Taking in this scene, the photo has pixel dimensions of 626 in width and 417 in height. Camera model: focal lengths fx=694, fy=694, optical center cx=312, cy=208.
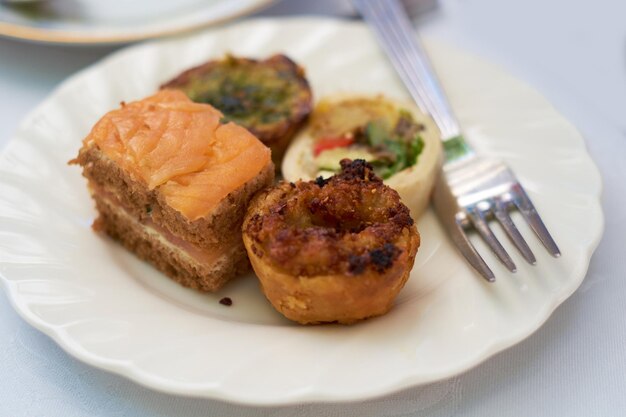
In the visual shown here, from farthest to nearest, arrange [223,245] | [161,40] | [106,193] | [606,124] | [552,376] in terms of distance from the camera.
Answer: [161,40] → [606,124] → [106,193] → [223,245] → [552,376]

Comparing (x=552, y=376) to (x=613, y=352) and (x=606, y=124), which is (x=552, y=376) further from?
(x=606, y=124)

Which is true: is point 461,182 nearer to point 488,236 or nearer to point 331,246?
point 488,236

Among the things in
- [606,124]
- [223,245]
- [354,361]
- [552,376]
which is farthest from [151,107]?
[606,124]

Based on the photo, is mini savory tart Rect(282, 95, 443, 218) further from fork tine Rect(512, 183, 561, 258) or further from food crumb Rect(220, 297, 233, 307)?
food crumb Rect(220, 297, 233, 307)

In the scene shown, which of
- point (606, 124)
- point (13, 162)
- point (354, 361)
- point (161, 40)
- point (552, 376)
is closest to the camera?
point (354, 361)

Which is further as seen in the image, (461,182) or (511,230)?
(461,182)

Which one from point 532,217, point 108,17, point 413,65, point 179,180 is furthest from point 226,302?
point 108,17
